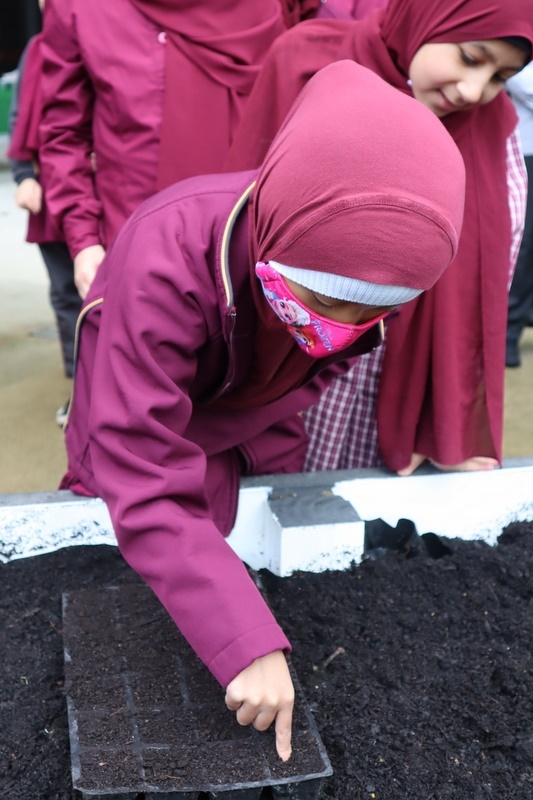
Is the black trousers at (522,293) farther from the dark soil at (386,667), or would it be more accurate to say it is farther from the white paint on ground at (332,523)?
the dark soil at (386,667)

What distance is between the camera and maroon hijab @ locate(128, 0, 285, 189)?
1.83 meters

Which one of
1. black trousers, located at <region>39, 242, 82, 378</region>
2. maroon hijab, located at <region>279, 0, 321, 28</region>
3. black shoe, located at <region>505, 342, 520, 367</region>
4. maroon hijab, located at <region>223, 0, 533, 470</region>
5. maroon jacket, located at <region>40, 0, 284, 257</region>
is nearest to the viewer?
maroon hijab, located at <region>223, 0, 533, 470</region>

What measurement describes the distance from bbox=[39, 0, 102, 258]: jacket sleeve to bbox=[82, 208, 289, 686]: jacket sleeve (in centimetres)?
77

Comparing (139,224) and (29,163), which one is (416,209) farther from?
(29,163)

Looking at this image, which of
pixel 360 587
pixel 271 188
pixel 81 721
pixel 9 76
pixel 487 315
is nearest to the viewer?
pixel 271 188

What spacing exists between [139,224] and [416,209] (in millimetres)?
434

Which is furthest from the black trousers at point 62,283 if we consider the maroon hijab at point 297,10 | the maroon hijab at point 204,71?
the maroon hijab at point 297,10

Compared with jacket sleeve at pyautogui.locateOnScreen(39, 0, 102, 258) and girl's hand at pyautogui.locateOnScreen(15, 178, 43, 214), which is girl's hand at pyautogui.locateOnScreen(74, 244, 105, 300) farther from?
girl's hand at pyautogui.locateOnScreen(15, 178, 43, 214)

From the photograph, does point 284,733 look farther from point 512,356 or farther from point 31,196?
point 512,356

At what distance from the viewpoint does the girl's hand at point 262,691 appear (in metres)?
1.03

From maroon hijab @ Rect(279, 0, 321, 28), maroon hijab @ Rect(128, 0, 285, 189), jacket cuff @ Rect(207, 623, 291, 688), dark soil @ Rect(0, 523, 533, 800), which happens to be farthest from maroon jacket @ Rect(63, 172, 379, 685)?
maroon hijab @ Rect(279, 0, 321, 28)

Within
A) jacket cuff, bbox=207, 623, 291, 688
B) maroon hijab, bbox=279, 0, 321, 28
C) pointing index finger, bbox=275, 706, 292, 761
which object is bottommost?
pointing index finger, bbox=275, 706, 292, 761

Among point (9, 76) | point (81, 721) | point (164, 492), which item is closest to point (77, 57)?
point (164, 492)

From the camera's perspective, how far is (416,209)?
3.14 feet
